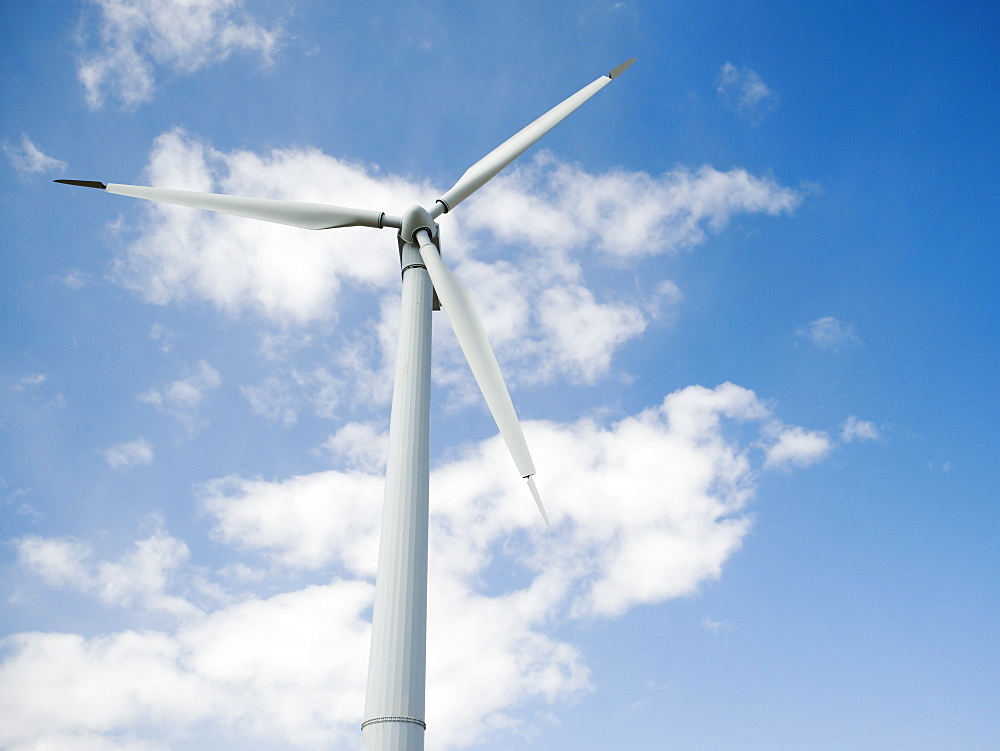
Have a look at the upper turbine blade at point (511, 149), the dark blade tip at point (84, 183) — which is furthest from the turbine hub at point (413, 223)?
the dark blade tip at point (84, 183)

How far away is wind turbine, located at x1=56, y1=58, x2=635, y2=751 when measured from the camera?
11.4 metres

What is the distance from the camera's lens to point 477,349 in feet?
54.6

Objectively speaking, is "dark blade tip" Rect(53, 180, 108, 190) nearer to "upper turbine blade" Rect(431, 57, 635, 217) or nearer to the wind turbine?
the wind turbine

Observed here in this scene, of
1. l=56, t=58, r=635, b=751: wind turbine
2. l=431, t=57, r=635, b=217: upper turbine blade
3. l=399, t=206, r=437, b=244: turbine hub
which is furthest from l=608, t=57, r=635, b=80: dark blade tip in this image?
l=399, t=206, r=437, b=244: turbine hub

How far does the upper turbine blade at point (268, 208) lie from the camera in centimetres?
1930

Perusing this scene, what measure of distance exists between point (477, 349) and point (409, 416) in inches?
125

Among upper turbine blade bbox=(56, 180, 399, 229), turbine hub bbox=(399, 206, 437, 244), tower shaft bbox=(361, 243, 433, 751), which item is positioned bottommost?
tower shaft bbox=(361, 243, 433, 751)

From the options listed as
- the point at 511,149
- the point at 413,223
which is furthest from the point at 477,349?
the point at 511,149

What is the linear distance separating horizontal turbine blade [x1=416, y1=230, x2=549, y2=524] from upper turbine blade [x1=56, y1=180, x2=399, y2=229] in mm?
2092

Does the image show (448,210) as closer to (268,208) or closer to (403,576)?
(268,208)

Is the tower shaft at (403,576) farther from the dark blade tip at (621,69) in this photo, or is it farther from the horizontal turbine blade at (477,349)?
the dark blade tip at (621,69)

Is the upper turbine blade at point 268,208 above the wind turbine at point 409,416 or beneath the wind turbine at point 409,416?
above

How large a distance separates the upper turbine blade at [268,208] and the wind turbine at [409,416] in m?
0.03

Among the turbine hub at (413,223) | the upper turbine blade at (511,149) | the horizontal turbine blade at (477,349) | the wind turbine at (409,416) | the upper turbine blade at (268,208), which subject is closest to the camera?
the wind turbine at (409,416)
